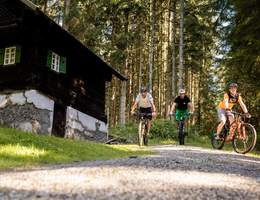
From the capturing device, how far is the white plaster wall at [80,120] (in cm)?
2188

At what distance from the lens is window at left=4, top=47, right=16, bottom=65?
64.9 ft

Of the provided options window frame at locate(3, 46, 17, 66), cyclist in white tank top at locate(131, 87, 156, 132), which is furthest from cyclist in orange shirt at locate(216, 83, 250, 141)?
window frame at locate(3, 46, 17, 66)

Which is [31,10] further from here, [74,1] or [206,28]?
[206,28]

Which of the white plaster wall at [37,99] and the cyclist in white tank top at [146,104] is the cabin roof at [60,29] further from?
the cyclist in white tank top at [146,104]

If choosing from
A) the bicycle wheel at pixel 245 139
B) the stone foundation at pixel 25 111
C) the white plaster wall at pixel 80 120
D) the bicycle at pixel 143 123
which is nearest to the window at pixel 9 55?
the stone foundation at pixel 25 111

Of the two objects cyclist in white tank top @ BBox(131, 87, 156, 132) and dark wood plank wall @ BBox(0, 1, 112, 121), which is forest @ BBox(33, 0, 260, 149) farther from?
dark wood plank wall @ BBox(0, 1, 112, 121)

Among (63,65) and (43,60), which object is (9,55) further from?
(63,65)

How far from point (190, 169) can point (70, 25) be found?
21.5 meters

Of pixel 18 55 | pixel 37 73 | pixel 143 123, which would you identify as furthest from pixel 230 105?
pixel 18 55

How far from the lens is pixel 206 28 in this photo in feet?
98.5

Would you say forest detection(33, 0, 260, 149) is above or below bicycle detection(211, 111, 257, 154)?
above

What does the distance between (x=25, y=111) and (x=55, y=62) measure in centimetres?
340

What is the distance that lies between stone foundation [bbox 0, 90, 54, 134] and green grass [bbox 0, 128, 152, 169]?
5.58 m

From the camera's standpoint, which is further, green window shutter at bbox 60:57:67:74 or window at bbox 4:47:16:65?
green window shutter at bbox 60:57:67:74
